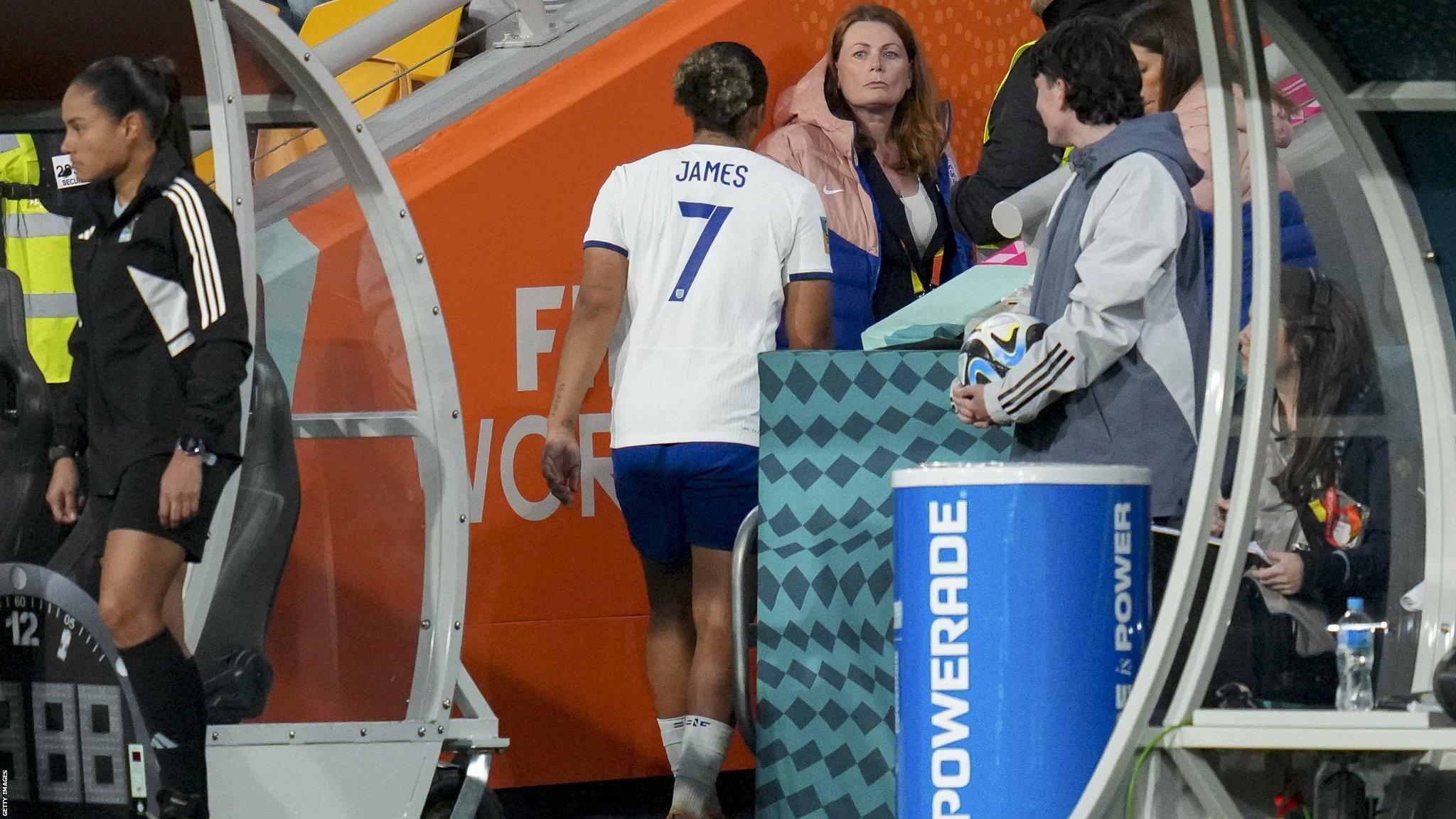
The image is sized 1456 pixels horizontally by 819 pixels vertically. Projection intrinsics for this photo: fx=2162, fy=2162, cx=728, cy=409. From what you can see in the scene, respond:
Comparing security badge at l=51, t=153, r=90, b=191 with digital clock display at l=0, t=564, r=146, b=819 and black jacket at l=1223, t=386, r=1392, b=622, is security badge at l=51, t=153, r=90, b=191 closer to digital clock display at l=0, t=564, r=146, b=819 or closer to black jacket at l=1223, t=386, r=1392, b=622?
digital clock display at l=0, t=564, r=146, b=819

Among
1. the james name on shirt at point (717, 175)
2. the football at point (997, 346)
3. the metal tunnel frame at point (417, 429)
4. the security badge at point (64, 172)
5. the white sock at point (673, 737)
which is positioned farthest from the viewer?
the james name on shirt at point (717, 175)

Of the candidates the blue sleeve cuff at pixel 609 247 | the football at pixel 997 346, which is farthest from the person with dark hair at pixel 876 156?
the football at pixel 997 346

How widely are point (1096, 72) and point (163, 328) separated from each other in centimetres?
207

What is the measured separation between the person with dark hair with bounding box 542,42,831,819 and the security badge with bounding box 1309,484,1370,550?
2095 millimetres

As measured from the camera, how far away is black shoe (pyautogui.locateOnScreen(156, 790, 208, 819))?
187 inches

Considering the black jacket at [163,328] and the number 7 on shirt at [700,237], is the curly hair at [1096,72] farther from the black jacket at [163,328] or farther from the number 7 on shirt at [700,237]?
the black jacket at [163,328]

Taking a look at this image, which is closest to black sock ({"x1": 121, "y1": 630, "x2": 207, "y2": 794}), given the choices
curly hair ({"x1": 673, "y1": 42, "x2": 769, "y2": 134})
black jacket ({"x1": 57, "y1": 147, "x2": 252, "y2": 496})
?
black jacket ({"x1": 57, "y1": 147, "x2": 252, "y2": 496})

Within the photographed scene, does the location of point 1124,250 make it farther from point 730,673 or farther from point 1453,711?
point 730,673

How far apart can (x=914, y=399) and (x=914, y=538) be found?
139 centimetres

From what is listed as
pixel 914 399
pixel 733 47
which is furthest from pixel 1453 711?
pixel 733 47

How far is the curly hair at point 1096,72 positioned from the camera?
450 centimetres

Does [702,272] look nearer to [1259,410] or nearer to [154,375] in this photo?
[154,375]

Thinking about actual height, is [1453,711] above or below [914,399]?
below

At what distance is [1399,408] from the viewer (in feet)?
12.6
